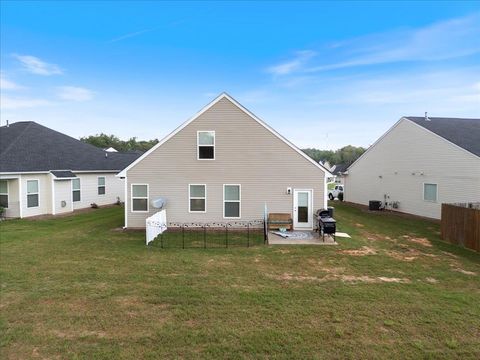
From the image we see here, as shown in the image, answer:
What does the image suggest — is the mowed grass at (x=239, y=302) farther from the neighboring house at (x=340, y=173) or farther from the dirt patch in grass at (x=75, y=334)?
the neighboring house at (x=340, y=173)

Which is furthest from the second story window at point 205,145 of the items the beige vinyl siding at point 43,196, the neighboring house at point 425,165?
the neighboring house at point 425,165

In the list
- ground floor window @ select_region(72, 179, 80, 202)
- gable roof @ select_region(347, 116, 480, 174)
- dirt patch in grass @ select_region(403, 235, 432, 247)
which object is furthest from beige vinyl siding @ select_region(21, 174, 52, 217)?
gable roof @ select_region(347, 116, 480, 174)

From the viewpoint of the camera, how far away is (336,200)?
32.0 metres

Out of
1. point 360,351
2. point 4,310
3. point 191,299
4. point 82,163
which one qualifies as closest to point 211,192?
point 191,299

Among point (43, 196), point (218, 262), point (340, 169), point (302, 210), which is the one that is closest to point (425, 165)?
point (302, 210)

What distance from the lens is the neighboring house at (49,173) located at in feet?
55.4

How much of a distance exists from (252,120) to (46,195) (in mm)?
14530

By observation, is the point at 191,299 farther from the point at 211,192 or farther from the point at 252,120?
the point at 252,120

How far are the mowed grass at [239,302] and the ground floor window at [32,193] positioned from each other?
7.91 m

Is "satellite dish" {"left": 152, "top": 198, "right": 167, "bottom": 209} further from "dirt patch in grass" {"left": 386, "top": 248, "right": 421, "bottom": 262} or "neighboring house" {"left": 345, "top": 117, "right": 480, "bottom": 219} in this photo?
"neighboring house" {"left": 345, "top": 117, "right": 480, "bottom": 219}

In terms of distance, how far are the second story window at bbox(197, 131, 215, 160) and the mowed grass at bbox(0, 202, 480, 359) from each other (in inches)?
202

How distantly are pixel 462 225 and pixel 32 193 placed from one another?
22.7 metres

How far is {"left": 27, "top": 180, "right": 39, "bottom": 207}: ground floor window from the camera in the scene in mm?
17344

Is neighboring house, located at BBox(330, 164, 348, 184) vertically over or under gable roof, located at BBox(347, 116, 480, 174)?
under
